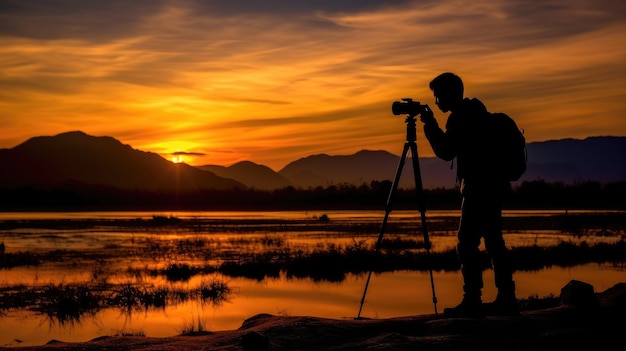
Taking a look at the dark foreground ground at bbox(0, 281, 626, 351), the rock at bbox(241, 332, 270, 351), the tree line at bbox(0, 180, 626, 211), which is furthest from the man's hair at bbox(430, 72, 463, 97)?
the tree line at bbox(0, 180, 626, 211)

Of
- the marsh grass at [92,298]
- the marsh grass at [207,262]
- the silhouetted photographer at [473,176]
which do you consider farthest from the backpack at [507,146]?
the marsh grass at [92,298]

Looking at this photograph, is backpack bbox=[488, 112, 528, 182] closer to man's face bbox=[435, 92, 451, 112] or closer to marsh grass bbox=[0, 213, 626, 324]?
man's face bbox=[435, 92, 451, 112]

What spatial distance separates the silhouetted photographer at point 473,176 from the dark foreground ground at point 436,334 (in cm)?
48

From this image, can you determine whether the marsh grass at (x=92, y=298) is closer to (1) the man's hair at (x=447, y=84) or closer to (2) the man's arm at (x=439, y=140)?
(2) the man's arm at (x=439, y=140)

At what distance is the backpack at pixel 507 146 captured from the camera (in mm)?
8055

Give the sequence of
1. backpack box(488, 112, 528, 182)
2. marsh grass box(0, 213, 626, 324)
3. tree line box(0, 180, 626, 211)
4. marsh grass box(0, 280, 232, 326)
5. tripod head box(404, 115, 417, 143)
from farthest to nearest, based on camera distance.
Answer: tree line box(0, 180, 626, 211) → marsh grass box(0, 213, 626, 324) → marsh grass box(0, 280, 232, 326) → tripod head box(404, 115, 417, 143) → backpack box(488, 112, 528, 182)

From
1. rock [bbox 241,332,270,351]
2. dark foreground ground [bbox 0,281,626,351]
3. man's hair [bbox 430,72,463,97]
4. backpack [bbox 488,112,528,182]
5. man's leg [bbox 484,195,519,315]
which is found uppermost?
man's hair [bbox 430,72,463,97]

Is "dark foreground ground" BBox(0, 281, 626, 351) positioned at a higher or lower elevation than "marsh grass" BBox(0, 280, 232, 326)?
higher

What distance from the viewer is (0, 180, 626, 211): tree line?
67.5 metres

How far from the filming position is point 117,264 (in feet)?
74.9

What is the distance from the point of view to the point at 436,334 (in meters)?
7.36

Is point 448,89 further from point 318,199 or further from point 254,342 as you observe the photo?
point 318,199

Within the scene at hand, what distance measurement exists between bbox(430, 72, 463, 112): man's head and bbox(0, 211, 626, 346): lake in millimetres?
5140

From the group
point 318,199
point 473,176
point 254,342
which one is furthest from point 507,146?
point 318,199
